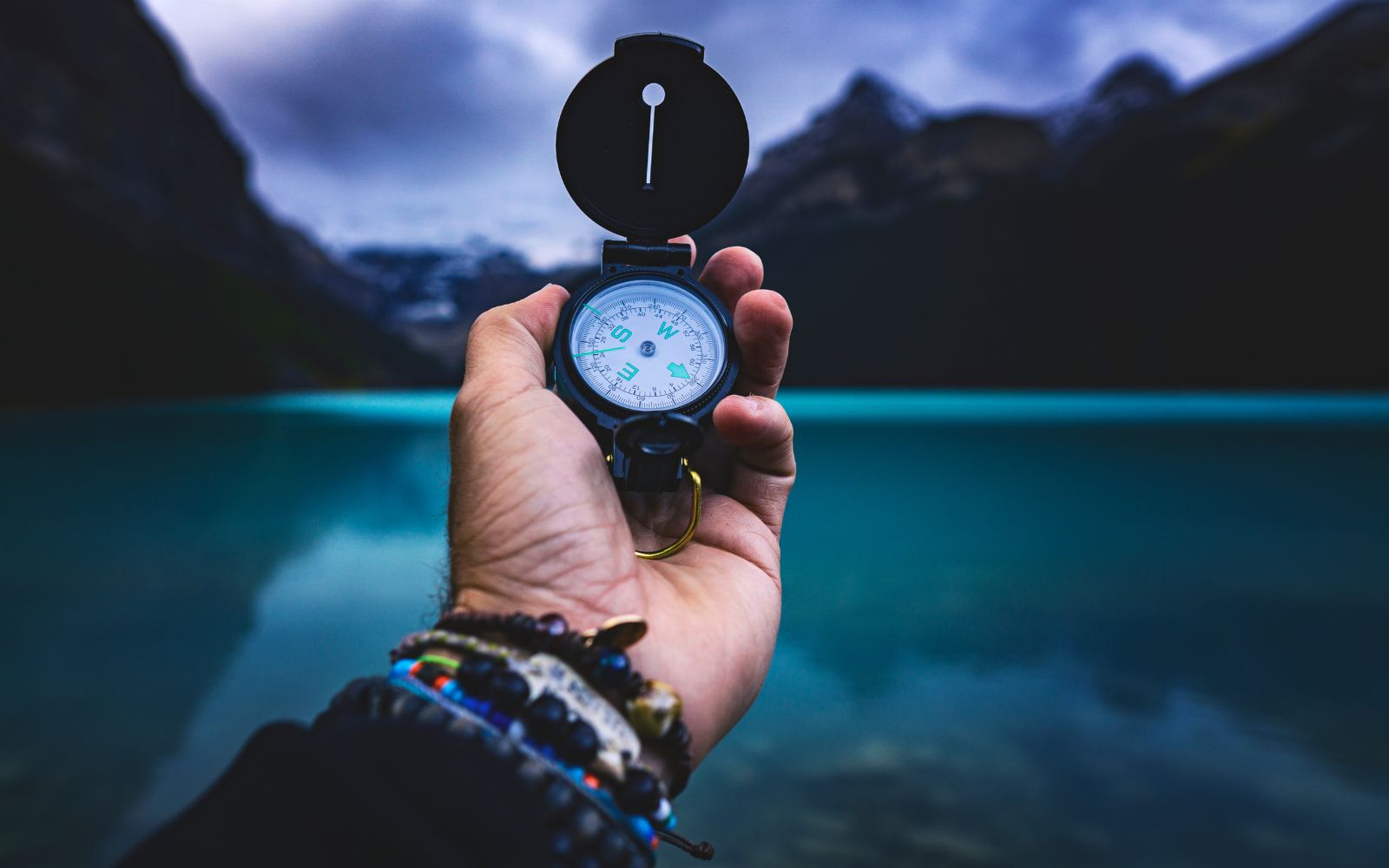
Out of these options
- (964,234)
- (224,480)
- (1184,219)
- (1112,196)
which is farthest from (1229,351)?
(224,480)

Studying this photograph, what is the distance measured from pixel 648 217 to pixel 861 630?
34.8 ft

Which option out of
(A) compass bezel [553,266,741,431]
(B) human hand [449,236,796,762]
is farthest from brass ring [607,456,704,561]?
(A) compass bezel [553,266,741,431]

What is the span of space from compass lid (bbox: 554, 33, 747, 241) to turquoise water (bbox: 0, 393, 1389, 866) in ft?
2.74

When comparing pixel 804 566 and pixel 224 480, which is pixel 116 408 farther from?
pixel 804 566

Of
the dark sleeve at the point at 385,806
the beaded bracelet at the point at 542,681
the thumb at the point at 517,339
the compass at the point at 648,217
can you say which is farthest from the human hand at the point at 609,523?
the dark sleeve at the point at 385,806

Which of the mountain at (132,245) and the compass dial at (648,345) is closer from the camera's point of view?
the compass dial at (648,345)

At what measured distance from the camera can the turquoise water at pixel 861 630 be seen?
21.6 feet

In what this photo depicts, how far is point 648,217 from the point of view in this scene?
212 cm

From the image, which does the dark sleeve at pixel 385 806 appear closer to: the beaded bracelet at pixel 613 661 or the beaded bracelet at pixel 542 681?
the beaded bracelet at pixel 542 681

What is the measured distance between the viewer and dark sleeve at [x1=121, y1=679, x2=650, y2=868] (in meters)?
0.77

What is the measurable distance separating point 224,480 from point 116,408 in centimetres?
3190

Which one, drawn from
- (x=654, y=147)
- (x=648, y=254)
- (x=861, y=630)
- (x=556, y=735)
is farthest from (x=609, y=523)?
(x=861, y=630)

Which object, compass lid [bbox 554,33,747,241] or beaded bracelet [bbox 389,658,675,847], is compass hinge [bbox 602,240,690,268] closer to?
compass lid [bbox 554,33,747,241]

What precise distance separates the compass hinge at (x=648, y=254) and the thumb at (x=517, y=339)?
182 millimetres
